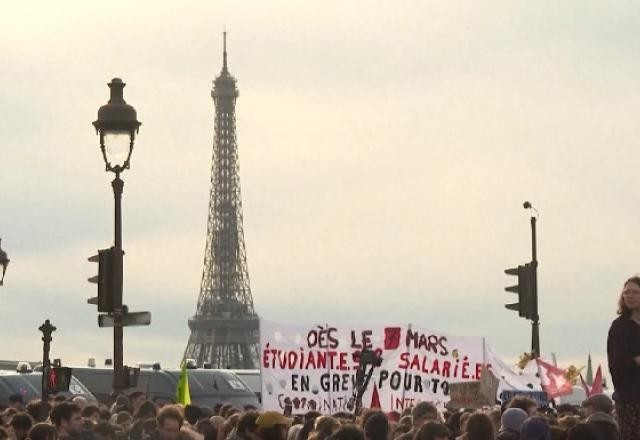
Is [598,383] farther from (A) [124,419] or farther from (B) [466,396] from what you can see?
(A) [124,419]

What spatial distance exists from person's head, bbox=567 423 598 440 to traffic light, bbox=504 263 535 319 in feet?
82.9

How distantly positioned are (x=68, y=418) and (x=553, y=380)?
16.0 m

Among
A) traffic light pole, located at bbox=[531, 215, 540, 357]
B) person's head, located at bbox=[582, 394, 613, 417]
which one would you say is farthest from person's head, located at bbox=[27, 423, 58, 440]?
traffic light pole, located at bbox=[531, 215, 540, 357]

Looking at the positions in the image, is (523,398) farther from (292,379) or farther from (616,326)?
(292,379)

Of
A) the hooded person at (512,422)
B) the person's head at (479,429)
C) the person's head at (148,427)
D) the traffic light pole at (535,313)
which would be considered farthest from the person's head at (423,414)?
the traffic light pole at (535,313)

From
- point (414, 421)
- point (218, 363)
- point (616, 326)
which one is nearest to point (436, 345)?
point (414, 421)

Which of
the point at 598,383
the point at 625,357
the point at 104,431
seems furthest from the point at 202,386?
the point at 625,357

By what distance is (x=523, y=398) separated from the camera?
25703mm

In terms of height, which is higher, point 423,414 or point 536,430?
point 423,414

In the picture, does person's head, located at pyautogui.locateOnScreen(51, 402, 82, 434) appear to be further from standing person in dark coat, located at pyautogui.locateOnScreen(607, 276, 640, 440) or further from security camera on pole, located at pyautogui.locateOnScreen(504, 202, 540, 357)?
security camera on pole, located at pyautogui.locateOnScreen(504, 202, 540, 357)

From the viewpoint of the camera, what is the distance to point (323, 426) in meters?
22.3

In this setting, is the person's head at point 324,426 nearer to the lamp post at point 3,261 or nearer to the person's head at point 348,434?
the person's head at point 348,434

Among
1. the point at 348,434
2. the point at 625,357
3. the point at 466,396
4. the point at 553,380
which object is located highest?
the point at 553,380

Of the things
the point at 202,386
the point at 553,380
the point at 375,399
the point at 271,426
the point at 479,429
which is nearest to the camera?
the point at 271,426
